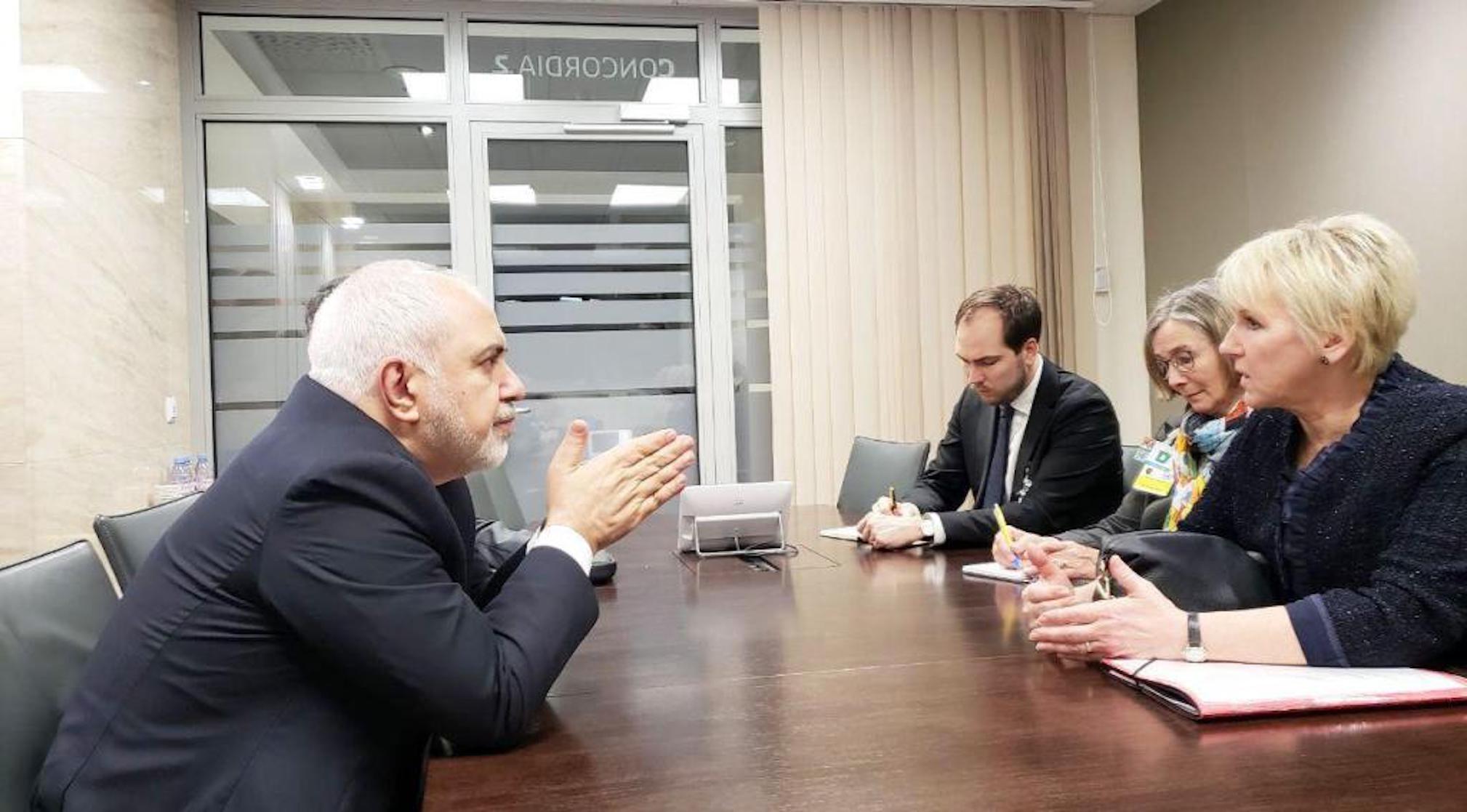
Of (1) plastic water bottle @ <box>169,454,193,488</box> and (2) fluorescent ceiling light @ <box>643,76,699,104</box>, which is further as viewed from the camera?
(2) fluorescent ceiling light @ <box>643,76,699,104</box>

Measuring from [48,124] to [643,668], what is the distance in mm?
3579

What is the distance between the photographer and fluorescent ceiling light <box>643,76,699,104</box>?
546cm

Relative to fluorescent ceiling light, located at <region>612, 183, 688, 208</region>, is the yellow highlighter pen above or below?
below

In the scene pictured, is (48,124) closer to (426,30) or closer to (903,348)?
(426,30)

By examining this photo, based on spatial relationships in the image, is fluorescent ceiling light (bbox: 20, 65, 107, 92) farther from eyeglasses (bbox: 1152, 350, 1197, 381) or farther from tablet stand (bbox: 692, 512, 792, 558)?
eyeglasses (bbox: 1152, 350, 1197, 381)

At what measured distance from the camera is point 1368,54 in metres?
4.12

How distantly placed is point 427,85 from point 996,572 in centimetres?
422

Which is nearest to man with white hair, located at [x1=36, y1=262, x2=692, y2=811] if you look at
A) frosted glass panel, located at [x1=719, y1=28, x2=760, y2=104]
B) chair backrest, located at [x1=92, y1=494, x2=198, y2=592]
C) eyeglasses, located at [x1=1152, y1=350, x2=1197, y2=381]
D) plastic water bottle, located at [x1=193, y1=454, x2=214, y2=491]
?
chair backrest, located at [x1=92, y1=494, x2=198, y2=592]

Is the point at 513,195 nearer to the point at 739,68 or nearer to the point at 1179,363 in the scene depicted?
the point at 739,68

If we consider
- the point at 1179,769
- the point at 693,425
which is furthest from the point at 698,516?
the point at 693,425

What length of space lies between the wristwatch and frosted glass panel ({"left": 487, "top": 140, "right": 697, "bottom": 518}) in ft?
14.1

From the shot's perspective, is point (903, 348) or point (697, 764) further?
point (903, 348)

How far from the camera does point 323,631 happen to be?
3.69 ft

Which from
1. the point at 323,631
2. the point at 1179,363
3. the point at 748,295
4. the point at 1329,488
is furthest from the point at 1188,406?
the point at 748,295
